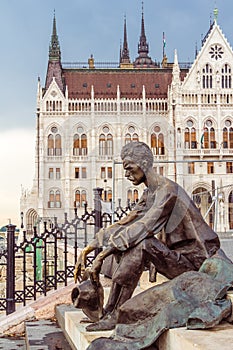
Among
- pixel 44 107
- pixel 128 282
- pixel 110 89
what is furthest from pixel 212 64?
pixel 128 282

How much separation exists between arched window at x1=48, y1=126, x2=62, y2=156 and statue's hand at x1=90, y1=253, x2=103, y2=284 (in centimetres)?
4202

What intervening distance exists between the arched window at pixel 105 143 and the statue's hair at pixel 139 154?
137ft

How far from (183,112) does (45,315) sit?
39.7m

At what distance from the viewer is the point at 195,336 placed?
2562mm

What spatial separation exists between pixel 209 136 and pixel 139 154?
4170cm

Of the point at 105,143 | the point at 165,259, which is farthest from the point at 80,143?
the point at 165,259

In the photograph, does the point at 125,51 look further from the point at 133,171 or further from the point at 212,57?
the point at 133,171

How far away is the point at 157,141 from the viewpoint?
45.2 metres

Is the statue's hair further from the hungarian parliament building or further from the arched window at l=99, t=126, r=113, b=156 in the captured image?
the arched window at l=99, t=126, r=113, b=156

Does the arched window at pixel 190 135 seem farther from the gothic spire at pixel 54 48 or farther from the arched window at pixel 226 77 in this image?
the gothic spire at pixel 54 48

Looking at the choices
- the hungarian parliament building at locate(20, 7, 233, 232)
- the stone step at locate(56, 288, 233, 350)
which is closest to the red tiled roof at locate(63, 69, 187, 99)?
the hungarian parliament building at locate(20, 7, 233, 232)

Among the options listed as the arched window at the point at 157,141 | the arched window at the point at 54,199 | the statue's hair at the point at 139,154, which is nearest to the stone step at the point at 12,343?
the statue's hair at the point at 139,154

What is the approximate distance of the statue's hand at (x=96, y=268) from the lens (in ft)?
10.7

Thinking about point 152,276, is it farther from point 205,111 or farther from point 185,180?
point 205,111
